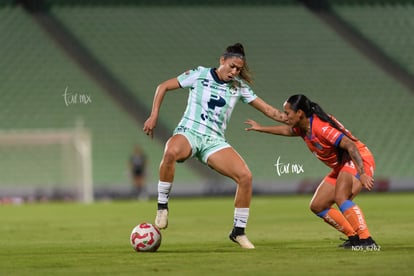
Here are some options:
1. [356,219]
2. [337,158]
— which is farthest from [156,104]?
[356,219]

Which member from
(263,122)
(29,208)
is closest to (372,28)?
(263,122)

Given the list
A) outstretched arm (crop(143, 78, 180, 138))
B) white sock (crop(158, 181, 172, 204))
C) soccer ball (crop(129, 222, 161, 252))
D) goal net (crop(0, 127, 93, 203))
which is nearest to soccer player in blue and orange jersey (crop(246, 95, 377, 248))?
outstretched arm (crop(143, 78, 180, 138))

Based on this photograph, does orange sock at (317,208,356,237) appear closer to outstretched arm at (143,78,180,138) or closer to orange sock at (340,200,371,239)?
orange sock at (340,200,371,239)

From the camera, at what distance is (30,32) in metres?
31.0

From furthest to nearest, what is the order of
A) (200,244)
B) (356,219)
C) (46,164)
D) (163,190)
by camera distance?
(46,164) → (200,244) → (163,190) → (356,219)

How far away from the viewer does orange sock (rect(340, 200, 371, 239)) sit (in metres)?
10.4

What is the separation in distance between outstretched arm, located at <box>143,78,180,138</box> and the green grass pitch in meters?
1.39

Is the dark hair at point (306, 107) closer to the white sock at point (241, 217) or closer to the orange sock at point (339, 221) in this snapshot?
the orange sock at point (339, 221)

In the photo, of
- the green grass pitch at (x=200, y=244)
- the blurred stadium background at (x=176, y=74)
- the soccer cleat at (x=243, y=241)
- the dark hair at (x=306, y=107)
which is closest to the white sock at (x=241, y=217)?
the soccer cleat at (x=243, y=241)

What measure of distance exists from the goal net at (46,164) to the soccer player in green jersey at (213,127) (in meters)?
16.6

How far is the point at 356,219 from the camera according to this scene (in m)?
10.4

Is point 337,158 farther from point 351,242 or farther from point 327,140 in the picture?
point 351,242

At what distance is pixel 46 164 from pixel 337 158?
1909cm

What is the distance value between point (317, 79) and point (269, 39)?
7.41 feet
